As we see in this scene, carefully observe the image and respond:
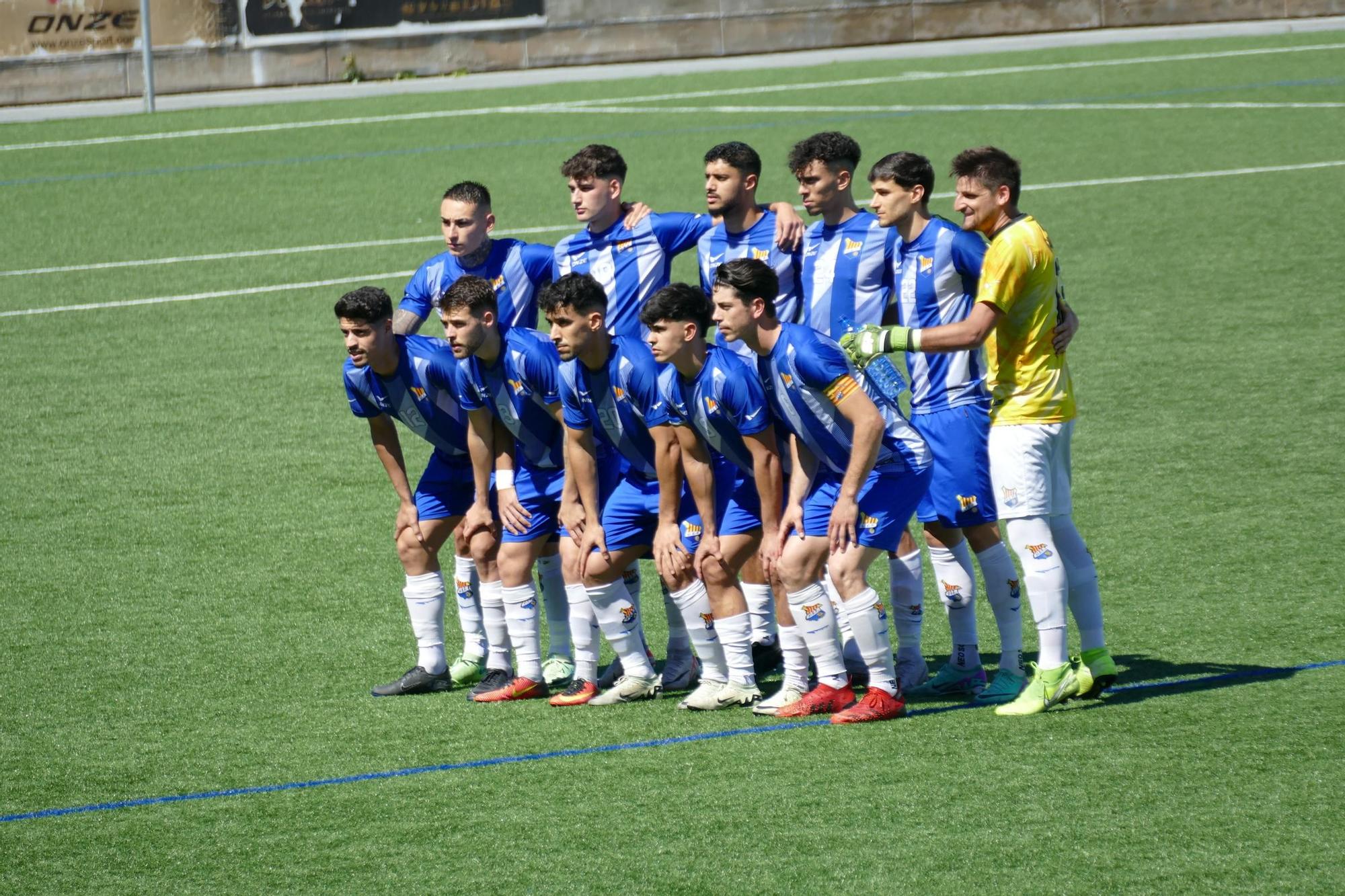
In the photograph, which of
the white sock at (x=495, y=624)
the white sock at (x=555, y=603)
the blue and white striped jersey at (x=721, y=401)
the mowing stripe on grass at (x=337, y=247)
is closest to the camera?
the blue and white striped jersey at (x=721, y=401)

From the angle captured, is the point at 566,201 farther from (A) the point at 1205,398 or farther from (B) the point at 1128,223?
(A) the point at 1205,398

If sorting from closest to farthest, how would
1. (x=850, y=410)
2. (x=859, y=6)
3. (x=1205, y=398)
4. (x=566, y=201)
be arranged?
(x=850, y=410), (x=1205, y=398), (x=566, y=201), (x=859, y=6)

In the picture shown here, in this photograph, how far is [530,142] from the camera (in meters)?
23.4

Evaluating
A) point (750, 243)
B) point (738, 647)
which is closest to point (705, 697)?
point (738, 647)

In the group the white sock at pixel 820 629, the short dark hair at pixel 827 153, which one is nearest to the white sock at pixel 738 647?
the white sock at pixel 820 629

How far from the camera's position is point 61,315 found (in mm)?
15859

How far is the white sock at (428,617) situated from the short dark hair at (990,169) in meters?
2.93

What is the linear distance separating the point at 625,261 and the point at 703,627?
6.30ft

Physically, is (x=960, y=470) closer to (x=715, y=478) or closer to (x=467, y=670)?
(x=715, y=478)

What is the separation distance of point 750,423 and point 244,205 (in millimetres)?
14878

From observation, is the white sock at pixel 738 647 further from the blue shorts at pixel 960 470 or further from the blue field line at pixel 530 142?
the blue field line at pixel 530 142

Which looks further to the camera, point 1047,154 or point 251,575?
point 1047,154

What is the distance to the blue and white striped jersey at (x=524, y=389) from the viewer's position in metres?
7.31

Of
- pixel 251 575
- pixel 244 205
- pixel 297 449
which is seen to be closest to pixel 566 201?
pixel 244 205
